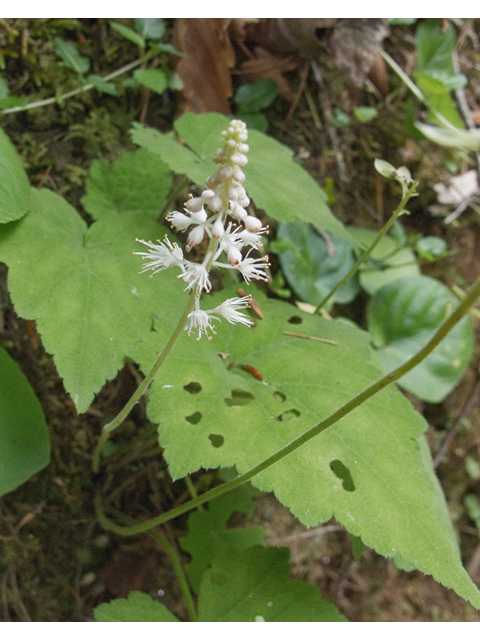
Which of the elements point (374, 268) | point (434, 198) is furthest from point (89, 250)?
point (434, 198)

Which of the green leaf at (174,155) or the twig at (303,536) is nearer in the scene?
the green leaf at (174,155)

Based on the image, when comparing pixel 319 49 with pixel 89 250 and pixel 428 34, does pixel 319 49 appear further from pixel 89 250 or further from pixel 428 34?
pixel 89 250

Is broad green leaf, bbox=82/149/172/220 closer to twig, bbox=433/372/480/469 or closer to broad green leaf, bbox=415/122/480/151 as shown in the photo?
broad green leaf, bbox=415/122/480/151

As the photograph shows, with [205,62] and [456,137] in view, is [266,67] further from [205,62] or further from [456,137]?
[456,137]

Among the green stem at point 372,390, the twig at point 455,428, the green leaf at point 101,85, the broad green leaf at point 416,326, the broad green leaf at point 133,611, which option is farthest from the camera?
the twig at point 455,428

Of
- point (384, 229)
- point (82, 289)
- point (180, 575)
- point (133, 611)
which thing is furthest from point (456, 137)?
point (180, 575)

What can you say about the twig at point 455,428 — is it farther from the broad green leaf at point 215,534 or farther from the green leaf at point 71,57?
the green leaf at point 71,57

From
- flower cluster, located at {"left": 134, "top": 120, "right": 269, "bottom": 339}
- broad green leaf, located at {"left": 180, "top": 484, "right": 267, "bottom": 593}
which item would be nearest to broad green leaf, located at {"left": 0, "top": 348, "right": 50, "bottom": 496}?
broad green leaf, located at {"left": 180, "top": 484, "right": 267, "bottom": 593}

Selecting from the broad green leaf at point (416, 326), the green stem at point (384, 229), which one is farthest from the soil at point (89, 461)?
the green stem at point (384, 229)
